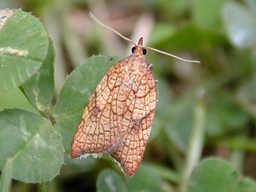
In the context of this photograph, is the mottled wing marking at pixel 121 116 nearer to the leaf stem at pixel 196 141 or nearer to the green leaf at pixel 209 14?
the leaf stem at pixel 196 141

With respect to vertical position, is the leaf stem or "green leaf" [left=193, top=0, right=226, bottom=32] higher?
"green leaf" [left=193, top=0, right=226, bottom=32]

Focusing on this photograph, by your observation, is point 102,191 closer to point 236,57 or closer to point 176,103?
point 176,103

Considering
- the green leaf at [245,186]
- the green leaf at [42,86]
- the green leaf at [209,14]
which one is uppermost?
the green leaf at [209,14]

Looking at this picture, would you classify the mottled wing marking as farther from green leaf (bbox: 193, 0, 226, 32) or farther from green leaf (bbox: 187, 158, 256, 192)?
green leaf (bbox: 193, 0, 226, 32)

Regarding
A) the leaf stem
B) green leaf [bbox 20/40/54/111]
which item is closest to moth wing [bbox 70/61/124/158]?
Answer: green leaf [bbox 20/40/54/111]

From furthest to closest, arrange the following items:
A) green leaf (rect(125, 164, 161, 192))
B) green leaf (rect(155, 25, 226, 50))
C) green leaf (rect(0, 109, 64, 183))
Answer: green leaf (rect(155, 25, 226, 50)) < green leaf (rect(125, 164, 161, 192)) < green leaf (rect(0, 109, 64, 183))

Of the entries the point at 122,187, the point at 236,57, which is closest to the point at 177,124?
the point at 236,57

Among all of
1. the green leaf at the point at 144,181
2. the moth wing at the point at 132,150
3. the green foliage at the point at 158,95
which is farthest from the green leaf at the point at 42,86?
the green leaf at the point at 144,181
